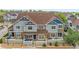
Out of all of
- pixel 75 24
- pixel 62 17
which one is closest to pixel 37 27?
pixel 62 17

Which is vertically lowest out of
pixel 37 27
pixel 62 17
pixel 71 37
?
pixel 71 37

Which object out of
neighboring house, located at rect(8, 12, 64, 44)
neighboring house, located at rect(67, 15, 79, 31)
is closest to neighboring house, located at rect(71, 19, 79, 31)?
neighboring house, located at rect(67, 15, 79, 31)

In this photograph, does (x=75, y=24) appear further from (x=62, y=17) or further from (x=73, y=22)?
(x=62, y=17)

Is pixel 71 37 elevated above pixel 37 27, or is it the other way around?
pixel 37 27

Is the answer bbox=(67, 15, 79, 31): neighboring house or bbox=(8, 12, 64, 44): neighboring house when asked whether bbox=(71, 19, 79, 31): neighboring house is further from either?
bbox=(8, 12, 64, 44): neighboring house
